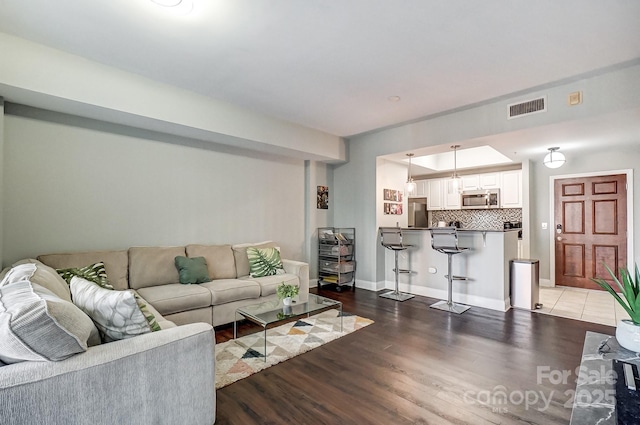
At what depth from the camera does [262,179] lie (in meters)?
4.93

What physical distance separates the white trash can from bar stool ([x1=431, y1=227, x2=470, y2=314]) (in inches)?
25.8

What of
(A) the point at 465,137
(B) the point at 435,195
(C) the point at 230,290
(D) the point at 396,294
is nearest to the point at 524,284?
(D) the point at 396,294

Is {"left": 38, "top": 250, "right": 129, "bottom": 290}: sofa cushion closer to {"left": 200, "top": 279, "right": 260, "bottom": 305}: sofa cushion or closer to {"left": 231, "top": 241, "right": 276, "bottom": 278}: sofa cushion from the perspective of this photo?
{"left": 200, "top": 279, "right": 260, "bottom": 305}: sofa cushion

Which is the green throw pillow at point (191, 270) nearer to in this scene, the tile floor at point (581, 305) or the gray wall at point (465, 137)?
the gray wall at point (465, 137)

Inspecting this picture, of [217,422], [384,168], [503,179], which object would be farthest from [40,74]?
[503,179]

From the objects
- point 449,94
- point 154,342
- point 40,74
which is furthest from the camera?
point 449,94

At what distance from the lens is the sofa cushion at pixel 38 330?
1.17 metres

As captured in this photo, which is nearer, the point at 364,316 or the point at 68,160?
the point at 68,160

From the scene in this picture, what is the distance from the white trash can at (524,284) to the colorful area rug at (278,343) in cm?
224

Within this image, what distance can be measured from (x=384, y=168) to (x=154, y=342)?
463 cm

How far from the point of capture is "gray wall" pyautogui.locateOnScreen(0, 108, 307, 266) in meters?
2.99

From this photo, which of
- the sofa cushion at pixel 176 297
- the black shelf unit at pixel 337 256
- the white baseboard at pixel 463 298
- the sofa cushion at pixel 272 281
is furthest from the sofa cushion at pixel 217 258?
the white baseboard at pixel 463 298

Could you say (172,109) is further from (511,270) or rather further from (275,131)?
(511,270)

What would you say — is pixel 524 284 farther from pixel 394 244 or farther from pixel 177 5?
pixel 177 5
